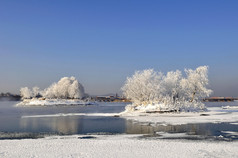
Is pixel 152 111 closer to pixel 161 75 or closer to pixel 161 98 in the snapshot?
pixel 161 98

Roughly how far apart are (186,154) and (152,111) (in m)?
39.7

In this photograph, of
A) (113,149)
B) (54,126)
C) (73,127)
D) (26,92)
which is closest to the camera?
(113,149)

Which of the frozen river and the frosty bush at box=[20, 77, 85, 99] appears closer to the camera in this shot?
the frozen river

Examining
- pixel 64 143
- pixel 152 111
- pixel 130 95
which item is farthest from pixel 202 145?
pixel 130 95

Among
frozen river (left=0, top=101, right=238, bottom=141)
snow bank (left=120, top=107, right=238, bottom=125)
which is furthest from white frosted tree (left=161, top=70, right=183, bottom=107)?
frozen river (left=0, top=101, right=238, bottom=141)

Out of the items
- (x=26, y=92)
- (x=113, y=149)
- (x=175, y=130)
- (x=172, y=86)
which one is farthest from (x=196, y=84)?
(x=26, y=92)

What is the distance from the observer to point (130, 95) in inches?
2697

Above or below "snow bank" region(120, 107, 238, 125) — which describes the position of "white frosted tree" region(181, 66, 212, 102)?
above

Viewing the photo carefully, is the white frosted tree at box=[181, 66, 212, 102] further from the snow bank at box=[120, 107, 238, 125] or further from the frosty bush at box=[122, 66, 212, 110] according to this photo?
the snow bank at box=[120, 107, 238, 125]

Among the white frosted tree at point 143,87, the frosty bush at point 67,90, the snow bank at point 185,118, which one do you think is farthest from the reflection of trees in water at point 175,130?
the frosty bush at point 67,90

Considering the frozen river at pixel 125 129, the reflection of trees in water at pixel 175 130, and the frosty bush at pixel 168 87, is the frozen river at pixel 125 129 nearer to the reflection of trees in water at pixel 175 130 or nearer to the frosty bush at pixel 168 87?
the reflection of trees in water at pixel 175 130

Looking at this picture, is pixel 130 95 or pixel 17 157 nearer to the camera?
pixel 17 157

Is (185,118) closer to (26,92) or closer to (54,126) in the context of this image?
(54,126)

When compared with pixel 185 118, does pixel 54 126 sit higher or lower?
lower
